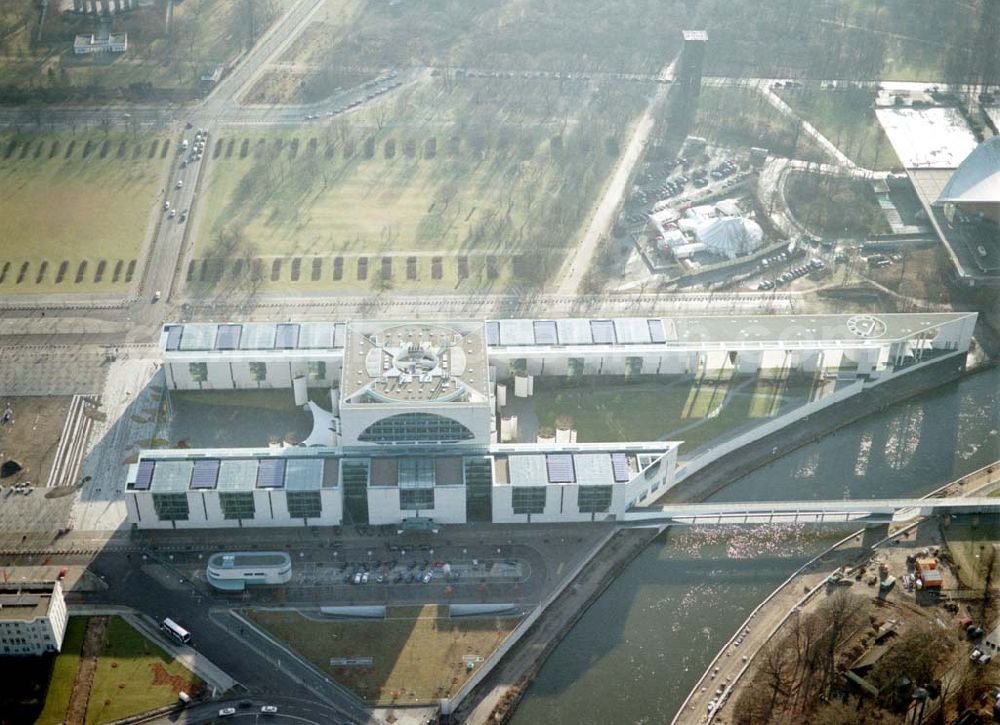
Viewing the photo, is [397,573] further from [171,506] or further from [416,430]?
[171,506]

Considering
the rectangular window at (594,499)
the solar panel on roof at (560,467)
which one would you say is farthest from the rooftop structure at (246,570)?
the rectangular window at (594,499)

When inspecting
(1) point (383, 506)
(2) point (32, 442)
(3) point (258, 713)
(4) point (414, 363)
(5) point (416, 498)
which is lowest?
(3) point (258, 713)

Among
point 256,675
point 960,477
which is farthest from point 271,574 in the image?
point 960,477

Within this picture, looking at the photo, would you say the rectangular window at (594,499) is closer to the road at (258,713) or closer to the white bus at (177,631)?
the road at (258,713)

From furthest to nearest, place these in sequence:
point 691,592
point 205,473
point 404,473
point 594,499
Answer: point 594,499
point 404,473
point 205,473
point 691,592

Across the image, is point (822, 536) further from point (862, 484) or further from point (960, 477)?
point (960, 477)

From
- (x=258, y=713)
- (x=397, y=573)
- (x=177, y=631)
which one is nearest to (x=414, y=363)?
(x=397, y=573)
